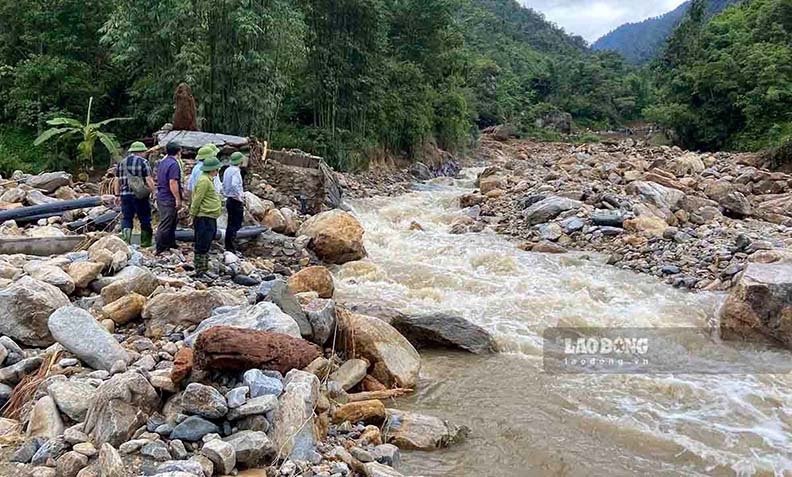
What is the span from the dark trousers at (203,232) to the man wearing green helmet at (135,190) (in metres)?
1.28

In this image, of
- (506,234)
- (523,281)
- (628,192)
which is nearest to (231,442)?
(523,281)

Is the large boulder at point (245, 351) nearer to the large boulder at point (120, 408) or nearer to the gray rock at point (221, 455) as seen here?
the large boulder at point (120, 408)

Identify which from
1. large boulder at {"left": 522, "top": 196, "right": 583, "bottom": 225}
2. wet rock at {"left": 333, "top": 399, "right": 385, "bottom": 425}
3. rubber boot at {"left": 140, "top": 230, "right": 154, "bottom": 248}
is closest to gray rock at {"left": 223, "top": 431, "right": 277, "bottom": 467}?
wet rock at {"left": 333, "top": 399, "right": 385, "bottom": 425}

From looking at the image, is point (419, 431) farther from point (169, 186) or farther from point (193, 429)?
→ point (169, 186)

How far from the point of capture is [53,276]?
5.66m

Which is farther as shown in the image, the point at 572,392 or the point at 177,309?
the point at 572,392

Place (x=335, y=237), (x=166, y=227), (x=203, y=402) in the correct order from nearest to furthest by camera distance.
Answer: (x=203, y=402) → (x=166, y=227) → (x=335, y=237)

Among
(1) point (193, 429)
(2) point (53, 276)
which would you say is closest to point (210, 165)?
(2) point (53, 276)

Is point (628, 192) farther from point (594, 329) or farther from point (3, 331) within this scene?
point (3, 331)

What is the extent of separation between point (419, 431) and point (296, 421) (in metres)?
1.10

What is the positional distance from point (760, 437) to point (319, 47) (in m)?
17.3

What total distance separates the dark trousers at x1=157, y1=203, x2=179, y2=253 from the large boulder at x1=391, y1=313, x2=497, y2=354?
126 inches

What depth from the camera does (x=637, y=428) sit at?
4.77m

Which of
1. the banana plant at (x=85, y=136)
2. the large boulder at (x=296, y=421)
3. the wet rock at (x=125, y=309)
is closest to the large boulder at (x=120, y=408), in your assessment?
the large boulder at (x=296, y=421)
